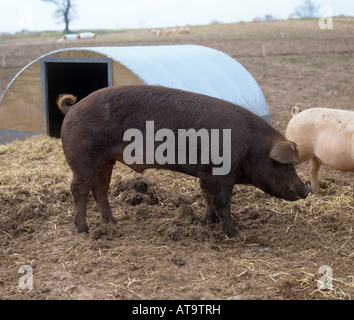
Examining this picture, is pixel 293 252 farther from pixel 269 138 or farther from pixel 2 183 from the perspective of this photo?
pixel 2 183

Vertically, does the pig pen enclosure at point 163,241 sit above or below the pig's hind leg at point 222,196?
below

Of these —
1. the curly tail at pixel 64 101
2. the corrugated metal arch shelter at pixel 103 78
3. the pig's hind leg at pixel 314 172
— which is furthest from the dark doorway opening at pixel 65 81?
the pig's hind leg at pixel 314 172

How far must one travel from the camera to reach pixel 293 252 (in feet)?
15.0

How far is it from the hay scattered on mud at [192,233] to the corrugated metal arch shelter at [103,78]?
5.35 feet

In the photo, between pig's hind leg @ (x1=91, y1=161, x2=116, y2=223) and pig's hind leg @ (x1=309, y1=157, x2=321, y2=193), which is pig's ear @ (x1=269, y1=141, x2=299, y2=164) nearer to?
pig's hind leg @ (x1=91, y1=161, x2=116, y2=223)

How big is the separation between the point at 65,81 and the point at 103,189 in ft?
15.5

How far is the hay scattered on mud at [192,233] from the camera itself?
3.82 m

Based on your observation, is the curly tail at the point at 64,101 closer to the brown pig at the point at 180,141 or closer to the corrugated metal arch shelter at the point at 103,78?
the brown pig at the point at 180,141

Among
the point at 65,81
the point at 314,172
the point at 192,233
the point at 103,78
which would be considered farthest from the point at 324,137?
the point at 103,78

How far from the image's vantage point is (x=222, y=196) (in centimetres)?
469

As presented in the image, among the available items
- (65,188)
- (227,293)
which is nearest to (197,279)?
(227,293)

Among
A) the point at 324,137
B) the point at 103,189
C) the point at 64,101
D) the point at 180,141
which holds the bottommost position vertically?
the point at 103,189

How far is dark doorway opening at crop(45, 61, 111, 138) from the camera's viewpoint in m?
8.86

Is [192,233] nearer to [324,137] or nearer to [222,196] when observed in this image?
[222,196]
